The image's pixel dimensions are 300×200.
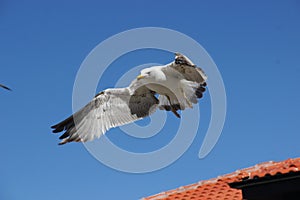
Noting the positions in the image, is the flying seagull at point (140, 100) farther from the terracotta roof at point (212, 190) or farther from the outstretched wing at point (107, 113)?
the terracotta roof at point (212, 190)

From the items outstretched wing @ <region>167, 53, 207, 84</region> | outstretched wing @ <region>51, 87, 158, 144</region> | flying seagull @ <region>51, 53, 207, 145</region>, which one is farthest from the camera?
outstretched wing @ <region>51, 87, 158, 144</region>

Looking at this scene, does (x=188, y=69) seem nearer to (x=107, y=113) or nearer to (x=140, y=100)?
(x=140, y=100)

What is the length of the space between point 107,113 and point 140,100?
613 millimetres

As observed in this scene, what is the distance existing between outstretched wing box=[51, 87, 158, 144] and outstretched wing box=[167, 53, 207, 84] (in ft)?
4.05

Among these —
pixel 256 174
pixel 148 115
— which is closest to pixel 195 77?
pixel 148 115

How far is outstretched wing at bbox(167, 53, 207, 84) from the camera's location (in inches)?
304

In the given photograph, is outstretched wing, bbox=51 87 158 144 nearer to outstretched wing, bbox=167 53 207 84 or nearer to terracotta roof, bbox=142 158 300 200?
outstretched wing, bbox=167 53 207 84

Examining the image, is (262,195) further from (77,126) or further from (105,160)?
(77,126)

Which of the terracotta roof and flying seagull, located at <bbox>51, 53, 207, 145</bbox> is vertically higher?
flying seagull, located at <bbox>51, 53, 207, 145</bbox>

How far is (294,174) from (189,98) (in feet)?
9.49

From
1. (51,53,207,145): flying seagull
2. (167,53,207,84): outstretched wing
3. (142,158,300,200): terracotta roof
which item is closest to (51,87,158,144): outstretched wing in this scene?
(51,53,207,145): flying seagull

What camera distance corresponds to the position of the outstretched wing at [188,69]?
7717mm

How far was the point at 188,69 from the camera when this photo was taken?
7.84m

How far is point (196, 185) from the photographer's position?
8773mm
